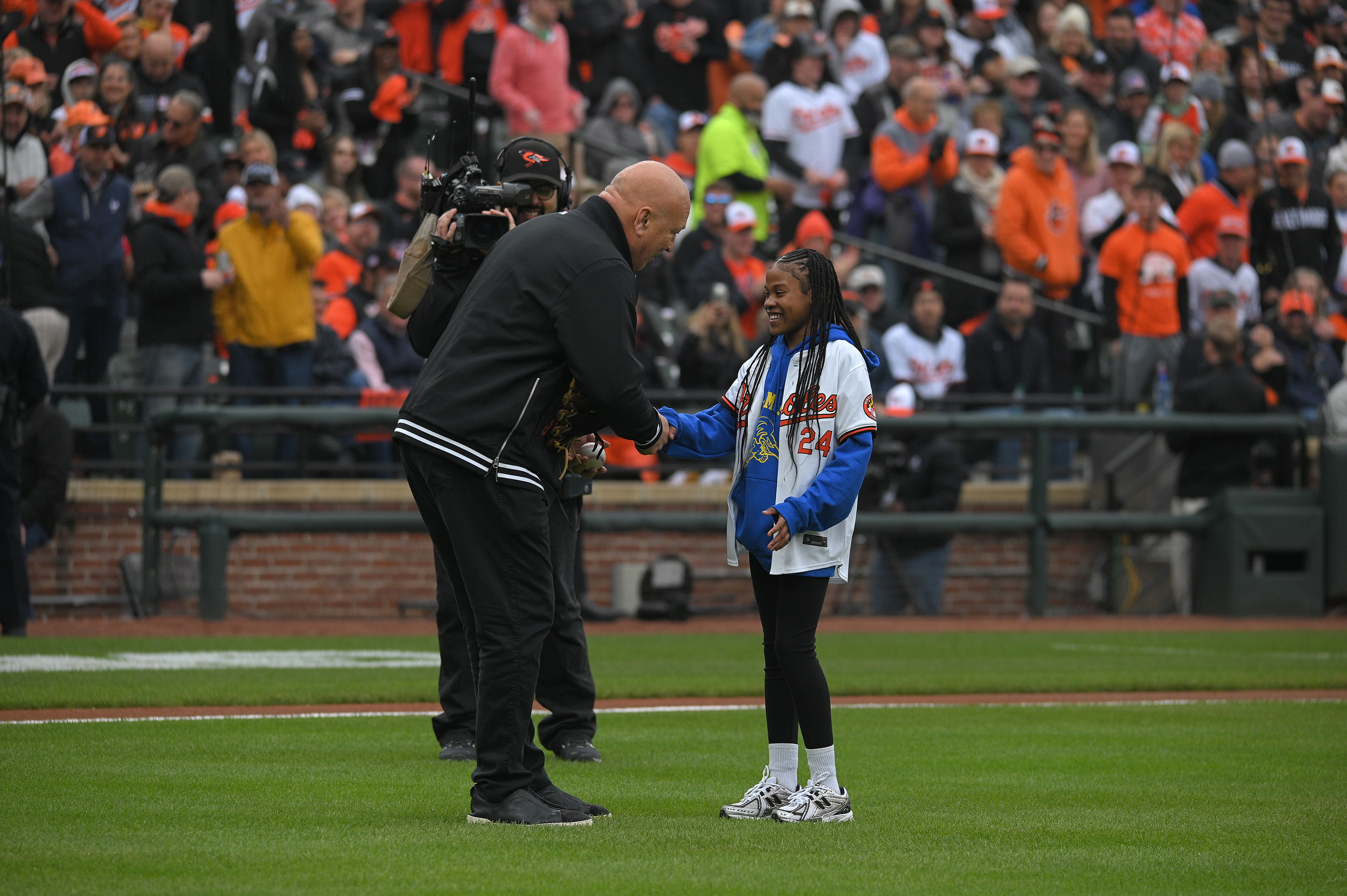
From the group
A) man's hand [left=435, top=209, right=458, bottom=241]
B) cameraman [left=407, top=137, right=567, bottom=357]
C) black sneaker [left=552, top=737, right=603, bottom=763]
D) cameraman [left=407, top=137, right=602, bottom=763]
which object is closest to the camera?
man's hand [left=435, top=209, right=458, bottom=241]

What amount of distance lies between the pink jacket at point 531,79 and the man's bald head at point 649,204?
40.7 feet

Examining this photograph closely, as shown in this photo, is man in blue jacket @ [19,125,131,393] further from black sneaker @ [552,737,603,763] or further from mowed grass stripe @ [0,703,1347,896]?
black sneaker @ [552,737,603,763]

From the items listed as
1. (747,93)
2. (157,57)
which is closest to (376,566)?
(157,57)

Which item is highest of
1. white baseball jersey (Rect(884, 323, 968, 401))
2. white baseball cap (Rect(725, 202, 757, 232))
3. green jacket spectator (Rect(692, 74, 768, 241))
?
green jacket spectator (Rect(692, 74, 768, 241))

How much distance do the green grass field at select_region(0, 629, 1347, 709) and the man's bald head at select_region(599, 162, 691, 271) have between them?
Result: 4.69 meters

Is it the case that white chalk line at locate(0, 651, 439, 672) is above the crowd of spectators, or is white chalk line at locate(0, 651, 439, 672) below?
below

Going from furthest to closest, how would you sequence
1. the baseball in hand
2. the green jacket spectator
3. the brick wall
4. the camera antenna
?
the green jacket spectator
the brick wall
the camera antenna
the baseball in hand

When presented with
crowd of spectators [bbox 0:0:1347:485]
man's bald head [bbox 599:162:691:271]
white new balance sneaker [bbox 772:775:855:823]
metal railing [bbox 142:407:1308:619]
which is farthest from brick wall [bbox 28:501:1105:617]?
man's bald head [bbox 599:162:691:271]

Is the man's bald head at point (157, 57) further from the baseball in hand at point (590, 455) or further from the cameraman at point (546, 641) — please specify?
the baseball in hand at point (590, 455)

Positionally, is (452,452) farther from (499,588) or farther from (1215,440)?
(1215,440)

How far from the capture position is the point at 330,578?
15.3 metres

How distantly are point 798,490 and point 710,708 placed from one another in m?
4.07

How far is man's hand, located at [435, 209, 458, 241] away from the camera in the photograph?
6387 millimetres

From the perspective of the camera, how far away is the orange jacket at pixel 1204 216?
739 inches
